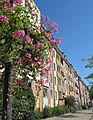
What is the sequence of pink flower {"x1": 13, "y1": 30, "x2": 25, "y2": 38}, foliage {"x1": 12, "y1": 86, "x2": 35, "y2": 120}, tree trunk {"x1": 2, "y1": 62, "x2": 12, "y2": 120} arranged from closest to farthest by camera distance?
pink flower {"x1": 13, "y1": 30, "x2": 25, "y2": 38}
tree trunk {"x1": 2, "y1": 62, "x2": 12, "y2": 120}
foliage {"x1": 12, "y1": 86, "x2": 35, "y2": 120}

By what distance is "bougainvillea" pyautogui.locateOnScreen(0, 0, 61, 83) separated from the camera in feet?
20.9

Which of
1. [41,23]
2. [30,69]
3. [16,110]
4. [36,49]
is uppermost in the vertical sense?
[41,23]

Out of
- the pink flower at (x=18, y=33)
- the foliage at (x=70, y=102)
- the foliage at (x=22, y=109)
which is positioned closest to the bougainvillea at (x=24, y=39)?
the pink flower at (x=18, y=33)

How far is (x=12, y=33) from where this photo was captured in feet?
20.9

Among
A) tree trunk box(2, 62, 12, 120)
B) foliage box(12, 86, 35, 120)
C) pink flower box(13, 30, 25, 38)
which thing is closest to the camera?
pink flower box(13, 30, 25, 38)

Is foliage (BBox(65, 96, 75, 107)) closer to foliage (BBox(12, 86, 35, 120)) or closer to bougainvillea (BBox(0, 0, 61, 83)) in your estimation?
foliage (BBox(12, 86, 35, 120))

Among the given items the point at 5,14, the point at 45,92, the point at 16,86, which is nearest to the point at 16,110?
the point at 16,86

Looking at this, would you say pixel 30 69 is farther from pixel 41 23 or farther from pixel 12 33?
pixel 41 23

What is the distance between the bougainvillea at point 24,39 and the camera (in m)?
6.38

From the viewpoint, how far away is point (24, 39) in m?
6.74

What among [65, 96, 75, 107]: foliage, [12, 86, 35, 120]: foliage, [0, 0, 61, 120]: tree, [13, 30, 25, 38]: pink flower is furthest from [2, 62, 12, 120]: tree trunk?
[65, 96, 75, 107]: foliage

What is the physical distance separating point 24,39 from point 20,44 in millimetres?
175

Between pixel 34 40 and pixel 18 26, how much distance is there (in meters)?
0.84

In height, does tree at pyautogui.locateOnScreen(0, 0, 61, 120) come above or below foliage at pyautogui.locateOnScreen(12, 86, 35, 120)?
above
